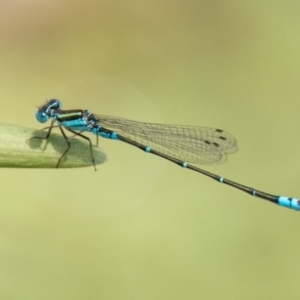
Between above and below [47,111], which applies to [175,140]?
above

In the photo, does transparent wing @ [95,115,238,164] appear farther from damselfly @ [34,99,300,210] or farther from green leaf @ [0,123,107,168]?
green leaf @ [0,123,107,168]

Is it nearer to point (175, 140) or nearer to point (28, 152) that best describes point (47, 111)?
point (175, 140)

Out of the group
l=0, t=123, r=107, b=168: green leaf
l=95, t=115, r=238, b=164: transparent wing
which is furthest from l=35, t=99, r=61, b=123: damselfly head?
l=0, t=123, r=107, b=168: green leaf

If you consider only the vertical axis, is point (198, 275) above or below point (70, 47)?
below

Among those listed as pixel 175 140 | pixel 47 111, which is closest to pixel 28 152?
pixel 47 111

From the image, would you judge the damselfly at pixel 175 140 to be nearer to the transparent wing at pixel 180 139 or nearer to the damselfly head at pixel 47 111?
the transparent wing at pixel 180 139

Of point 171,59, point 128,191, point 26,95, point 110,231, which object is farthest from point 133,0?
point 110,231

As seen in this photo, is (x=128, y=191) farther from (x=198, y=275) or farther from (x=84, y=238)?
(x=198, y=275)
